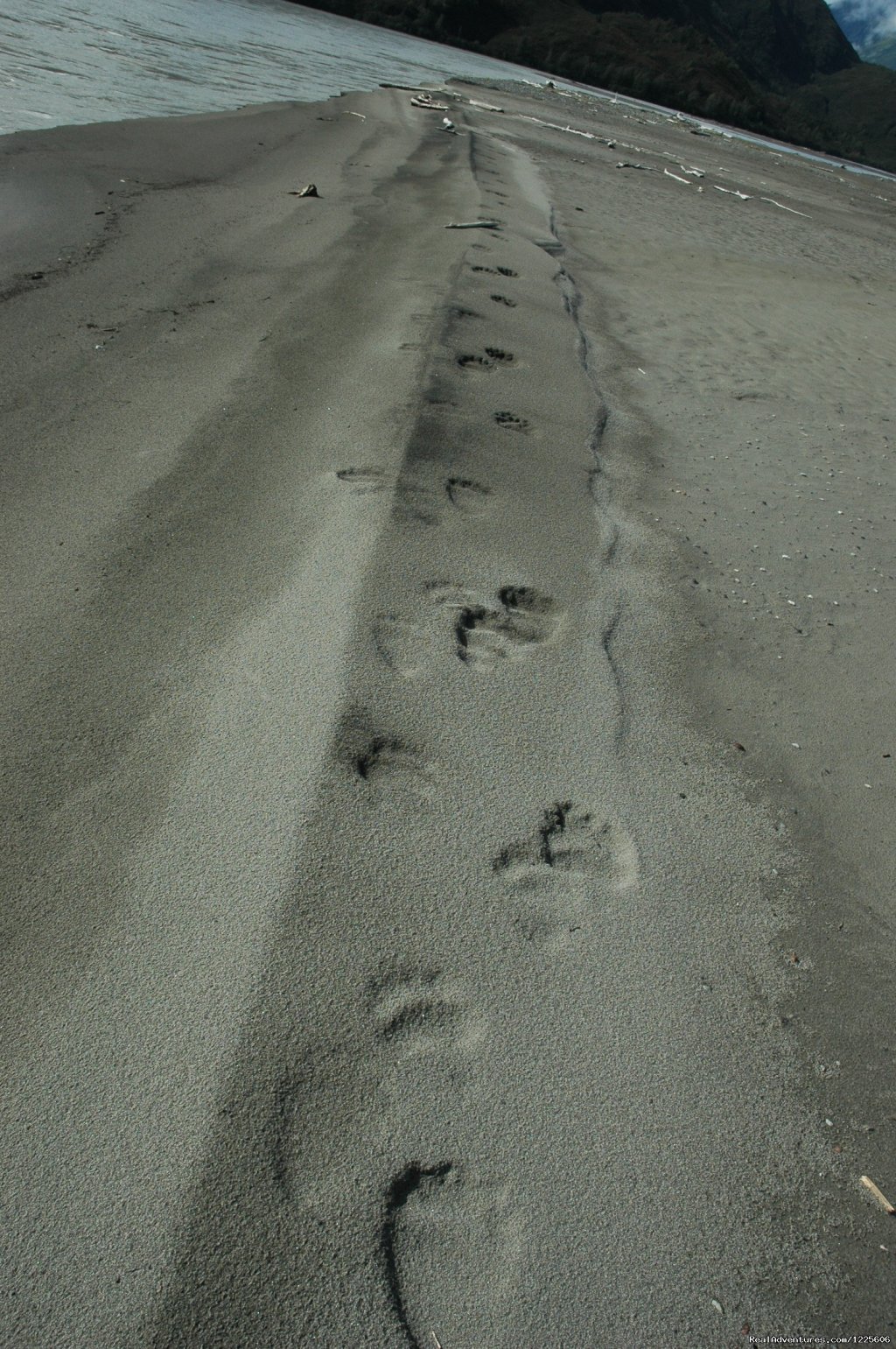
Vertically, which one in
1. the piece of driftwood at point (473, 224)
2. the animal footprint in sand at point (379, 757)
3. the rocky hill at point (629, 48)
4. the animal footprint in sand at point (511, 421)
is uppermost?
the rocky hill at point (629, 48)

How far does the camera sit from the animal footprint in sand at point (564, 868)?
6.72 feet

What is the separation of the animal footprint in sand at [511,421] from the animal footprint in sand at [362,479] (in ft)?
3.17

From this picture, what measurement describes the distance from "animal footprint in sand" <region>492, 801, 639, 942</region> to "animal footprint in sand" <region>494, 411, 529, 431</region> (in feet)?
8.14

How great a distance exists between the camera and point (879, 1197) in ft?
5.70

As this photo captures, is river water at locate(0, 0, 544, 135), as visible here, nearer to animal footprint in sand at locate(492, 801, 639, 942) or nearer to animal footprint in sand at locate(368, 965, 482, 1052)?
animal footprint in sand at locate(492, 801, 639, 942)

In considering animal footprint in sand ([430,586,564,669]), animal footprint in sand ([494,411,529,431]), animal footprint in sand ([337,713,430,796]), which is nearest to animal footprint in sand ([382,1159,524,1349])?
animal footprint in sand ([337,713,430,796])

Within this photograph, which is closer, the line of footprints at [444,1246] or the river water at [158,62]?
the line of footprints at [444,1246]

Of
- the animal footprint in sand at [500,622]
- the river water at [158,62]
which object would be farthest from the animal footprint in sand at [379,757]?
the river water at [158,62]

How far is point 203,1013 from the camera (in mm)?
1654

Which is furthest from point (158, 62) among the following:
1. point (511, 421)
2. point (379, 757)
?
point (379, 757)

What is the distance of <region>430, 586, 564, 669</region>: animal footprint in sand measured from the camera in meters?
2.83

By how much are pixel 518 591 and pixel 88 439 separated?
6.01ft

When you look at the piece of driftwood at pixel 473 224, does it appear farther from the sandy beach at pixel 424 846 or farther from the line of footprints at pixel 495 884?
the line of footprints at pixel 495 884

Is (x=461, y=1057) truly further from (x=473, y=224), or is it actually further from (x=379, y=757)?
(x=473, y=224)
